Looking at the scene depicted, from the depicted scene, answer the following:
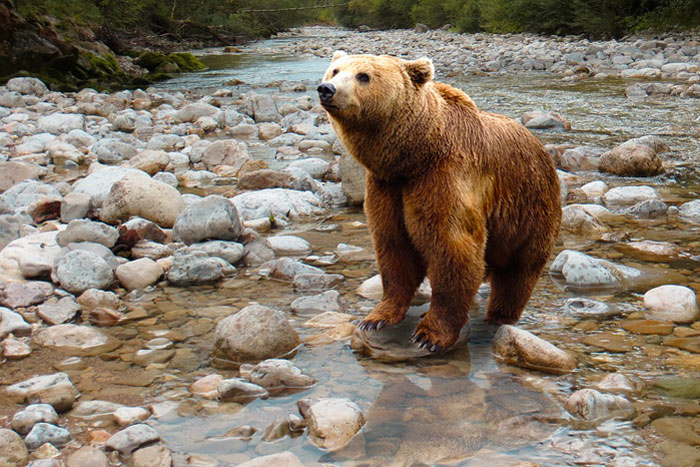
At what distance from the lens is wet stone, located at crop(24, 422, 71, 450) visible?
2844 millimetres

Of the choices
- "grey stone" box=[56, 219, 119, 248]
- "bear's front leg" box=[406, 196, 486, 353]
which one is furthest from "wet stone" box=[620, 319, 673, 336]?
"grey stone" box=[56, 219, 119, 248]


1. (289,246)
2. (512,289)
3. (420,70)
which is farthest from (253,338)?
(289,246)

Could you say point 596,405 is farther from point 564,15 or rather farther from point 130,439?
point 564,15

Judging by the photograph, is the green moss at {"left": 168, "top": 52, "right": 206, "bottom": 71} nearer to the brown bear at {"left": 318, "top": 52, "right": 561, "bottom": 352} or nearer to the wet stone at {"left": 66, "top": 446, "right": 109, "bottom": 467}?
the brown bear at {"left": 318, "top": 52, "right": 561, "bottom": 352}

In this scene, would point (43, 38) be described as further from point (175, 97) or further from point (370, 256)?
point (370, 256)

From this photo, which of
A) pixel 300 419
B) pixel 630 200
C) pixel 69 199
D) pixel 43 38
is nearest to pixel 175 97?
pixel 43 38

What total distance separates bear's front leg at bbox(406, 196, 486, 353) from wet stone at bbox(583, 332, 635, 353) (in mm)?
719

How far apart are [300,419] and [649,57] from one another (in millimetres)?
18862

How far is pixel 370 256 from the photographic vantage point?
5.42m

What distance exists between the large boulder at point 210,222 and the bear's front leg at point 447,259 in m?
2.17

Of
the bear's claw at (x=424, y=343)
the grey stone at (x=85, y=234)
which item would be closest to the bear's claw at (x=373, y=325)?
the bear's claw at (x=424, y=343)

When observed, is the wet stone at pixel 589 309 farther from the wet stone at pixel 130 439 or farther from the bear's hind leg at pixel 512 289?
the wet stone at pixel 130 439

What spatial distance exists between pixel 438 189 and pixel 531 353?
2.96ft

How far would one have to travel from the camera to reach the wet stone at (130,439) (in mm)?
2809
